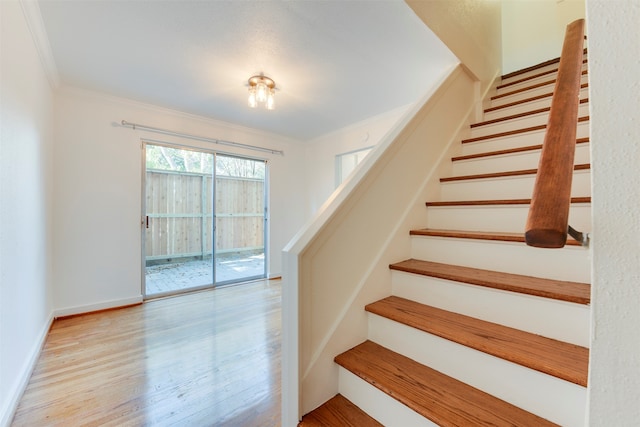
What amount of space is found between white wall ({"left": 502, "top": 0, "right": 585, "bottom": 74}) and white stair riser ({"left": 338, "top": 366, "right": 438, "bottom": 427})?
4066mm

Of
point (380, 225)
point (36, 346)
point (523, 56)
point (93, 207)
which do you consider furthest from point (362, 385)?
point (523, 56)

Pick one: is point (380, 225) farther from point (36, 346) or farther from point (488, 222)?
point (36, 346)

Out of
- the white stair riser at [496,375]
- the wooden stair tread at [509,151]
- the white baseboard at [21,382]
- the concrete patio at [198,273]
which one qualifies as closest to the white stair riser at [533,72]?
the wooden stair tread at [509,151]

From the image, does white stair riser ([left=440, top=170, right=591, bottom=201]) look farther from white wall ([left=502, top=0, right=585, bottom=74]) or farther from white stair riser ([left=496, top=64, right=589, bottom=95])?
white wall ([left=502, top=0, right=585, bottom=74])

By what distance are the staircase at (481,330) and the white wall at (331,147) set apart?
2.29 metres

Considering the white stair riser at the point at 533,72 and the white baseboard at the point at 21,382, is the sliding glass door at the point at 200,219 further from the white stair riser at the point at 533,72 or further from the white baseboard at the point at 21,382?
the white stair riser at the point at 533,72

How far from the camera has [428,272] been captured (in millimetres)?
1260

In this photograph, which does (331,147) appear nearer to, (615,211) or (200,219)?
(200,219)

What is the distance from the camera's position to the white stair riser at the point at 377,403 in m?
0.90

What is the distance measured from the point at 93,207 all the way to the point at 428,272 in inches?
140

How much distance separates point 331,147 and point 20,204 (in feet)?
12.0

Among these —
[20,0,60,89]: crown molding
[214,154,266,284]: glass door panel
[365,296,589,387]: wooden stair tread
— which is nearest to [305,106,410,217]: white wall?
[214,154,266,284]: glass door panel

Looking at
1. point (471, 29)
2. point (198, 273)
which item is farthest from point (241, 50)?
point (198, 273)

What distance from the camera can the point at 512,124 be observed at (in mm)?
1988
